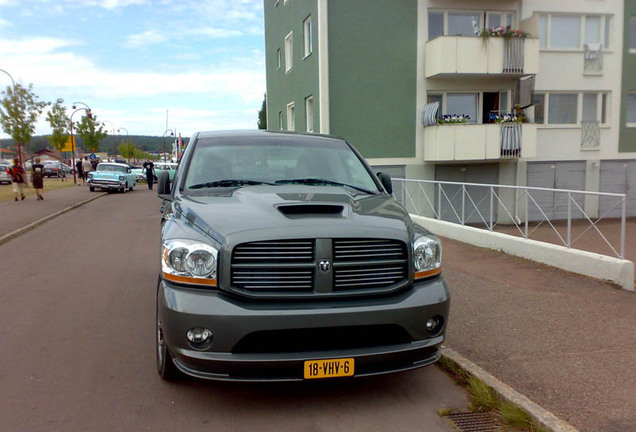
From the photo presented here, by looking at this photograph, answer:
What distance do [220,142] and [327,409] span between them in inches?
105

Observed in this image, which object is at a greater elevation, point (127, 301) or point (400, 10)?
point (400, 10)

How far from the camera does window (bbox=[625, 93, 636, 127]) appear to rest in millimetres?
22891

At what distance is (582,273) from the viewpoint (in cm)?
761

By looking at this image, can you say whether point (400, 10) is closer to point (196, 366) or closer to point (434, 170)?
point (434, 170)

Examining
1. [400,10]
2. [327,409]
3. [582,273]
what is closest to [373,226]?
[327,409]

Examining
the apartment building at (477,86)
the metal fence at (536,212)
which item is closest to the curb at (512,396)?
the metal fence at (536,212)

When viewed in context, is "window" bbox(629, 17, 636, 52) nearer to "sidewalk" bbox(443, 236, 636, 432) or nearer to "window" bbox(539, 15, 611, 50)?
"window" bbox(539, 15, 611, 50)

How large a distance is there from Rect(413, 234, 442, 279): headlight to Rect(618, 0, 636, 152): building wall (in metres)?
22.3

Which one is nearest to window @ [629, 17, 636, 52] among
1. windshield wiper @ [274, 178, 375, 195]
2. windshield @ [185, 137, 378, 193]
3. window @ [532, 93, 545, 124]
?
window @ [532, 93, 545, 124]

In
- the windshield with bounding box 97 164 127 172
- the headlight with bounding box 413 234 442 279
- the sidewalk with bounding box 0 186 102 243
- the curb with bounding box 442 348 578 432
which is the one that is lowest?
the curb with bounding box 442 348 578 432

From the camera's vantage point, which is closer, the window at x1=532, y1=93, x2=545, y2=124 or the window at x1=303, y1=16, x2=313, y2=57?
the window at x1=303, y1=16, x2=313, y2=57

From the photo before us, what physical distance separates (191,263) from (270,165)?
1688mm

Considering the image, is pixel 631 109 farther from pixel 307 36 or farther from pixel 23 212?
pixel 23 212

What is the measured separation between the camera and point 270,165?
194 inches
